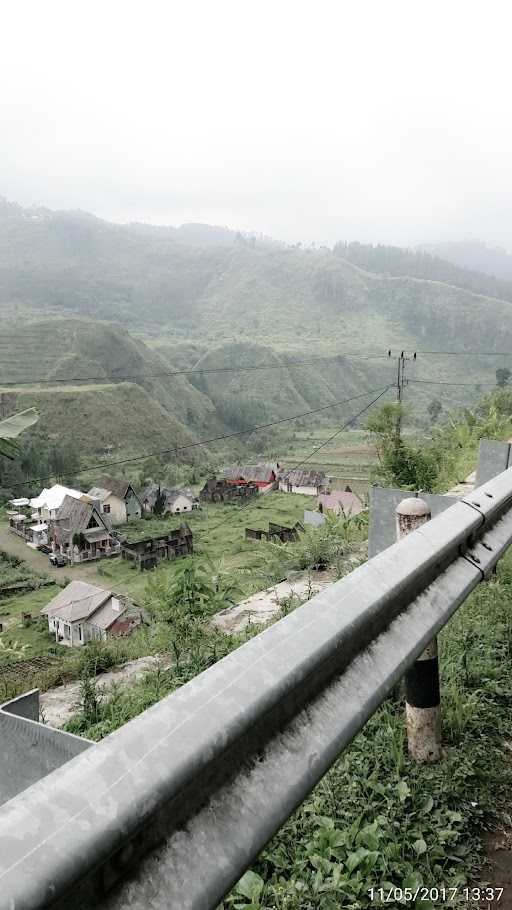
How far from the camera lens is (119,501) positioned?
157ft

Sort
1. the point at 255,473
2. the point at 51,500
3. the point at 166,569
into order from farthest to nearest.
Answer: the point at 255,473 → the point at 51,500 → the point at 166,569

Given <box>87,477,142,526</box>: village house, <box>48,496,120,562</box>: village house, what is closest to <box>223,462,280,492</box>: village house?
<box>87,477,142,526</box>: village house

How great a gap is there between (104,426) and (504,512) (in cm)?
7035

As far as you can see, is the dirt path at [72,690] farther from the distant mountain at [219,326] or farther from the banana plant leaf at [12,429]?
the distant mountain at [219,326]

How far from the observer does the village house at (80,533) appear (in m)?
35.1

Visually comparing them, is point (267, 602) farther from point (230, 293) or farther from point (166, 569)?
point (230, 293)

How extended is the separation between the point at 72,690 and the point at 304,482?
163 ft

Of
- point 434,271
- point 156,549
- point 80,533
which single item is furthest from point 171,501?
point 434,271

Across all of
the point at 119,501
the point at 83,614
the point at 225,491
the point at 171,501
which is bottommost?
the point at 225,491

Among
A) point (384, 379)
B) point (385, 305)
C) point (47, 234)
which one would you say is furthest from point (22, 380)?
point (47, 234)

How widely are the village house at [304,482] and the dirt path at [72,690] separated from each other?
152 feet

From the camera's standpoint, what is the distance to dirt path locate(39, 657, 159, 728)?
338 cm

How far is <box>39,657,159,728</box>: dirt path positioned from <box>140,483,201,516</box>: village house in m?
44.8

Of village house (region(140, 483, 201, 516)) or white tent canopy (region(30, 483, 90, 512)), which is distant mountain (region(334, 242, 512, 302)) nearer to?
village house (region(140, 483, 201, 516))
